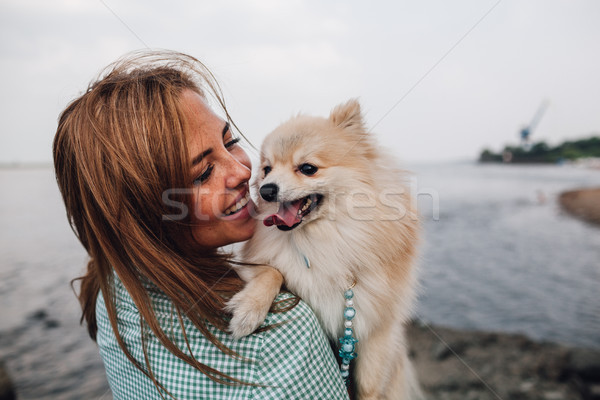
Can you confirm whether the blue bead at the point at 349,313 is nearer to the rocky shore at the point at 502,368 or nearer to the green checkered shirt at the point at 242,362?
the green checkered shirt at the point at 242,362

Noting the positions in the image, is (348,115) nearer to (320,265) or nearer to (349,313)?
(320,265)

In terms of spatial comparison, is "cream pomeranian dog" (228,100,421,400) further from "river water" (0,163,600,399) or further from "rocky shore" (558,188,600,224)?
"rocky shore" (558,188,600,224)

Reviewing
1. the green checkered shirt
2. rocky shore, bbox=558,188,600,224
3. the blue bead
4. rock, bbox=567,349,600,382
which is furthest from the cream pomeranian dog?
rocky shore, bbox=558,188,600,224

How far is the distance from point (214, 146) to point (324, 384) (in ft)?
2.69

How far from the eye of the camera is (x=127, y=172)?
1076 mm

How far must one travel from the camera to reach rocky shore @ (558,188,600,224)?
11661mm

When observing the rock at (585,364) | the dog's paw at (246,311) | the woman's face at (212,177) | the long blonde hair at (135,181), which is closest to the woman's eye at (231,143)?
the woman's face at (212,177)

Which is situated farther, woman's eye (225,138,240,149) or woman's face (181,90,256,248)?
woman's eye (225,138,240,149)

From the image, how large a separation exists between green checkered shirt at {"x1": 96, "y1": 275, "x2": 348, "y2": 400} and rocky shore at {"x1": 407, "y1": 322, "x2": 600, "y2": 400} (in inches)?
135

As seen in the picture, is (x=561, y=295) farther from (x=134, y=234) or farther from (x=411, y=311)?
(x=134, y=234)

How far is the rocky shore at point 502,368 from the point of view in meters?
3.74

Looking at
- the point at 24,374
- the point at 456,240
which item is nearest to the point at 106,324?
the point at 24,374

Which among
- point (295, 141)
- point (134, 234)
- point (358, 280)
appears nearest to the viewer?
point (134, 234)

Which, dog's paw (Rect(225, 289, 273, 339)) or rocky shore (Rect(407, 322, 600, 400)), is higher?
dog's paw (Rect(225, 289, 273, 339))
